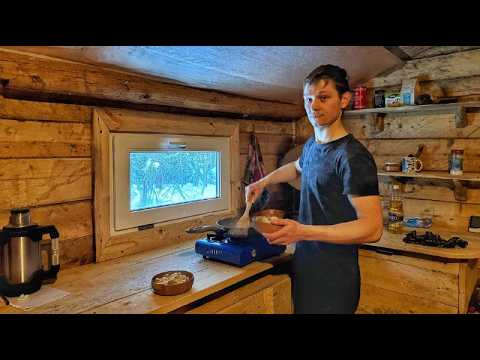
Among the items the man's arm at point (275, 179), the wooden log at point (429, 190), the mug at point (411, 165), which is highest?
the mug at point (411, 165)

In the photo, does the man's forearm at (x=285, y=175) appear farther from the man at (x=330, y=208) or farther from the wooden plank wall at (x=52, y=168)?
the wooden plank wall at (x=52, y=168)

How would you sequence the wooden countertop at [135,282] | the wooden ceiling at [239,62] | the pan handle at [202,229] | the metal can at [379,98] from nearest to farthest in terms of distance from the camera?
the wooden countertop at [135,282]
the wooden ceiling at [239,62]
the pan handle at [202,229]
the metal can at [379,98]

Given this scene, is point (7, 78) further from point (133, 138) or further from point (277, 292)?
point (277, 292)

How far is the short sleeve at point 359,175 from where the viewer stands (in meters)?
1.02

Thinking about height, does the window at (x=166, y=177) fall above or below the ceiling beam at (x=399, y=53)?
A: below

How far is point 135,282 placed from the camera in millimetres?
1049

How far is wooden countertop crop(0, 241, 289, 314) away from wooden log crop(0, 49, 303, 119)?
0.55 meters

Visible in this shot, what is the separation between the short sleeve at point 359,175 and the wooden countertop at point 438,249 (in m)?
0.50

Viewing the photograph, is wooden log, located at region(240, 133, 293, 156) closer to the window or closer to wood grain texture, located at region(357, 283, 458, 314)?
the window

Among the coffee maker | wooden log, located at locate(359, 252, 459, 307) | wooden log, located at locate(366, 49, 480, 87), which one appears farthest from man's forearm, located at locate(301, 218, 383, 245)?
wooden log, located at locate(366, 49, 480, 87)

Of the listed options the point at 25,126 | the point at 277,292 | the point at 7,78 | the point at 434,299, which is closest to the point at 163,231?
the point at 277,292

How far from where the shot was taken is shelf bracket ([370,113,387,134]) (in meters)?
1.73

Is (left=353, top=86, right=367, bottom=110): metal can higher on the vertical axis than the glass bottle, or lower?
higher

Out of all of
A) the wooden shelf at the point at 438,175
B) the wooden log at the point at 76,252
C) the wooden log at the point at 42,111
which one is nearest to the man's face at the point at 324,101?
the wooden shelf at the point at 438,175
